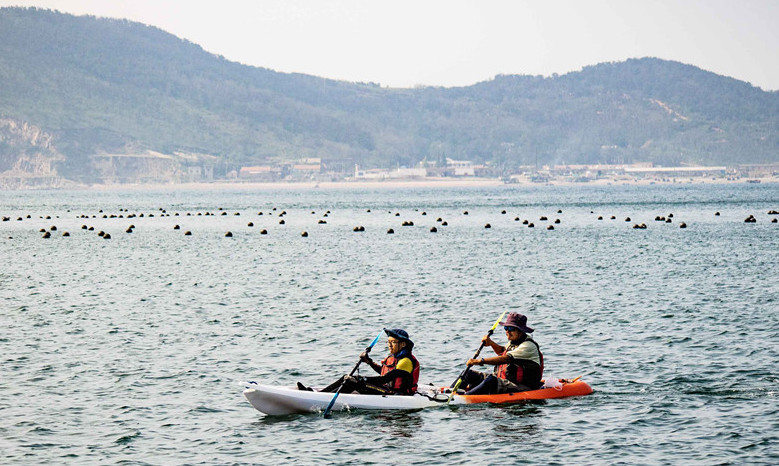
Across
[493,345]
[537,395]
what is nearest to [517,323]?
[493,345]

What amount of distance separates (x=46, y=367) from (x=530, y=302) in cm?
1897

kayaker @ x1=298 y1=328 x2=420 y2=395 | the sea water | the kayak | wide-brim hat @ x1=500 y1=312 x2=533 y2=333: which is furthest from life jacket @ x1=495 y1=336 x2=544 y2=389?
kayaker @ x1=298 y1=328 x2=420 y2=395

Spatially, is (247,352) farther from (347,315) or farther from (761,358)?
(761,358)

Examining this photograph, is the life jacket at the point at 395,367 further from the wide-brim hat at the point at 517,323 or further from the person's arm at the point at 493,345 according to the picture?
the wide-brim hat at the point at 517,323

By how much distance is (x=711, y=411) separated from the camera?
885 inches

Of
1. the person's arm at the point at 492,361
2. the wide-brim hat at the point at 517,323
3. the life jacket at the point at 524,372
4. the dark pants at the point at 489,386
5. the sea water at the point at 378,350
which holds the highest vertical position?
the wide-brim hat at the point at 517,323

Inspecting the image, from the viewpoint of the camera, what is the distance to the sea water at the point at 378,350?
20531 mm

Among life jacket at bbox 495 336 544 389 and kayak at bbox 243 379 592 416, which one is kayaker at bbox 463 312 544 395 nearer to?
life jacket at bbox 495 336 544 389

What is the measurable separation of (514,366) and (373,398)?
3.24 m

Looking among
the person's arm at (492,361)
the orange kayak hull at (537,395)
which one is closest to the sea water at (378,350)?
the orange kayak hull at (537,395)

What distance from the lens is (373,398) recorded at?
23.3 m

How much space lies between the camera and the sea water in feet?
67.4

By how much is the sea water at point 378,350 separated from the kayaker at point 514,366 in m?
0.48


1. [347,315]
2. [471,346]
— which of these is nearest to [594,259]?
[347,315]
